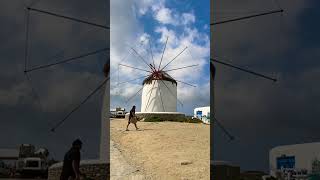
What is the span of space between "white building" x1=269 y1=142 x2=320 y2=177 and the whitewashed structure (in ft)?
23.2

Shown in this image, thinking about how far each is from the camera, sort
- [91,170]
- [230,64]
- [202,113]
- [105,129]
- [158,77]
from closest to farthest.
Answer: [91,170] → [105,129] → [230,64] → [202,113] → [158,77]

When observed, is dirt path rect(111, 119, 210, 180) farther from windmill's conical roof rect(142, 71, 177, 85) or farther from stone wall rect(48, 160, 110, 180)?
windmill's conical roof rect(142, 71, 177, 85)

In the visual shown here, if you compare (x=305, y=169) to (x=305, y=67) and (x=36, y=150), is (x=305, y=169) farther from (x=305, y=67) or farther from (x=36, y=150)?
(x=36, y=150)

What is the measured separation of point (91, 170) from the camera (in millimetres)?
9672

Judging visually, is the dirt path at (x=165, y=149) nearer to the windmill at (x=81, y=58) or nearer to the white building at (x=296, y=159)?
the windmill at (x=81, y=58)

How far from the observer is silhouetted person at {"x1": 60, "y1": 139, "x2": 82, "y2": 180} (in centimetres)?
947

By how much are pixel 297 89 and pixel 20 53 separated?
5467 mm

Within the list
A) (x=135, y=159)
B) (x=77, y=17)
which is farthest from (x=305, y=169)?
(x=77, y=17)

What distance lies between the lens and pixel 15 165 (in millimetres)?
9258

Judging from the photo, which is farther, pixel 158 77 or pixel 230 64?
pixel 158 77

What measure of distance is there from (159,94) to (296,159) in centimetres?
858

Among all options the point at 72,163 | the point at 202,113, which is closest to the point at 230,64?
the point at 202,113

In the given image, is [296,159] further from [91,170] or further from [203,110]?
[203,110]

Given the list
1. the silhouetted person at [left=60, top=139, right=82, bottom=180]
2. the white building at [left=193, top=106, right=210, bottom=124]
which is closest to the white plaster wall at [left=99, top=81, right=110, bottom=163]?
the silhouetted person at [left=60, top=139, right=82, bottom=180]
